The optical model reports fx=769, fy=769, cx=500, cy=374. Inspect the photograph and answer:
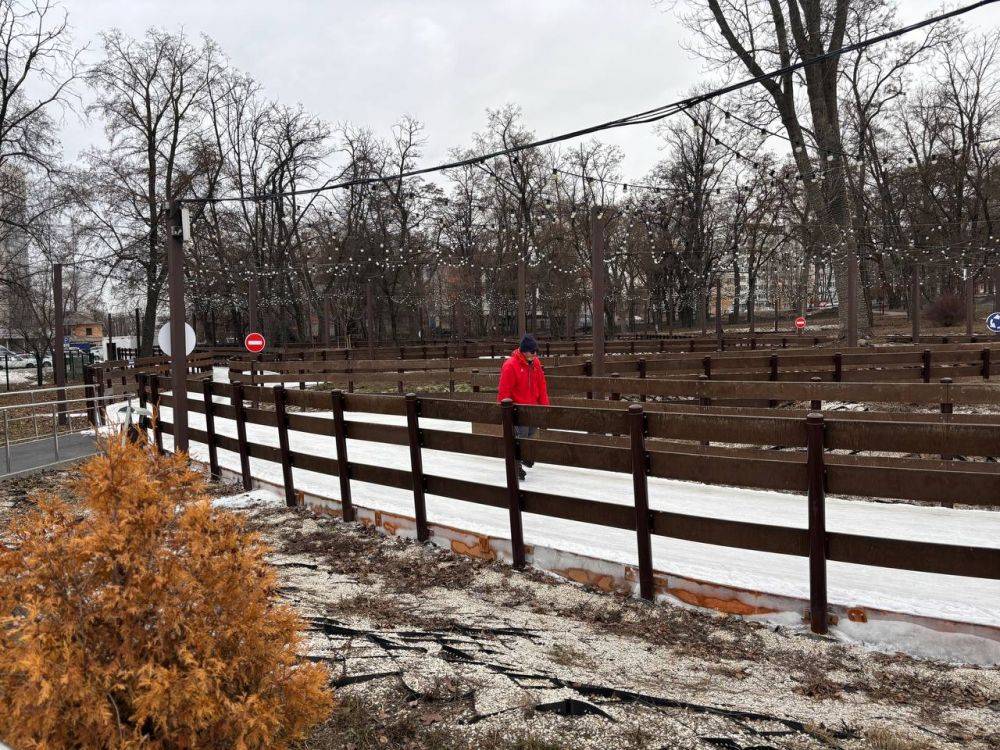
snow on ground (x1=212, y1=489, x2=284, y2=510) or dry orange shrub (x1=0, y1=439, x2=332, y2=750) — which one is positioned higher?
dry orange shrub (x1=0, y1=439, x2=332, y2=750)

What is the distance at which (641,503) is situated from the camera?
15.8 feet

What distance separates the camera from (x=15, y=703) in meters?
2.18

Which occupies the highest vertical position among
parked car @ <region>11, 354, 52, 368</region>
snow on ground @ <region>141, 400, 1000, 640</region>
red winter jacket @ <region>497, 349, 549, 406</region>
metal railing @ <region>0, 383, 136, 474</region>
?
parked car @ <region>11, 354, 52, 368</region>

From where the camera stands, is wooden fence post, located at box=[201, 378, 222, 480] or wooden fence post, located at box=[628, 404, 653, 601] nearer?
wooden fence post, located at box=[628, 404, 653, 601]

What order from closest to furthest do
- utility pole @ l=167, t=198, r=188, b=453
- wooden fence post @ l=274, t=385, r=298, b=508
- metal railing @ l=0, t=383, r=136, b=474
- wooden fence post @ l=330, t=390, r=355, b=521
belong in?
wooden fence post @ l=330, t=390, r=355, b=521, wooden fence post @ l=274, t=385, r=298, b=508, utility pole @ l=167, t=198, r=188, b=453, metal railing @ l=0, t=383, r=136, b=474

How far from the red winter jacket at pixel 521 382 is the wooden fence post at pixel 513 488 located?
264 cm

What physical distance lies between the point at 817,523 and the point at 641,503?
1047 millimetres

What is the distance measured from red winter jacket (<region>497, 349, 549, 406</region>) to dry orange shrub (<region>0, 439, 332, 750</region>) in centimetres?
577

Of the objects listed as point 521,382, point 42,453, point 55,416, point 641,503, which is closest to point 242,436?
point 521,382

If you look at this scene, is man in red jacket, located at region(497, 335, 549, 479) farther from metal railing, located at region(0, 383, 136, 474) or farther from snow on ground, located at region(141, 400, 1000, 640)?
metal railing, located at region(0, 383, 136, 474)

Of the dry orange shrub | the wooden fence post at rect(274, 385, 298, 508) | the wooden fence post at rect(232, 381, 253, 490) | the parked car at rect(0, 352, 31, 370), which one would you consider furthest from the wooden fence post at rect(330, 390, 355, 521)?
the parked car at rect(0, 352, 31, 370)

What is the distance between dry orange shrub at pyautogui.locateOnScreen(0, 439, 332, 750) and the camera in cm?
220

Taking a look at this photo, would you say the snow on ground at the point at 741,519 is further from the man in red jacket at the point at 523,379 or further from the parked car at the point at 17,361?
the parked car at the point at 17,361

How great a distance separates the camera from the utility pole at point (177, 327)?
9883mm
